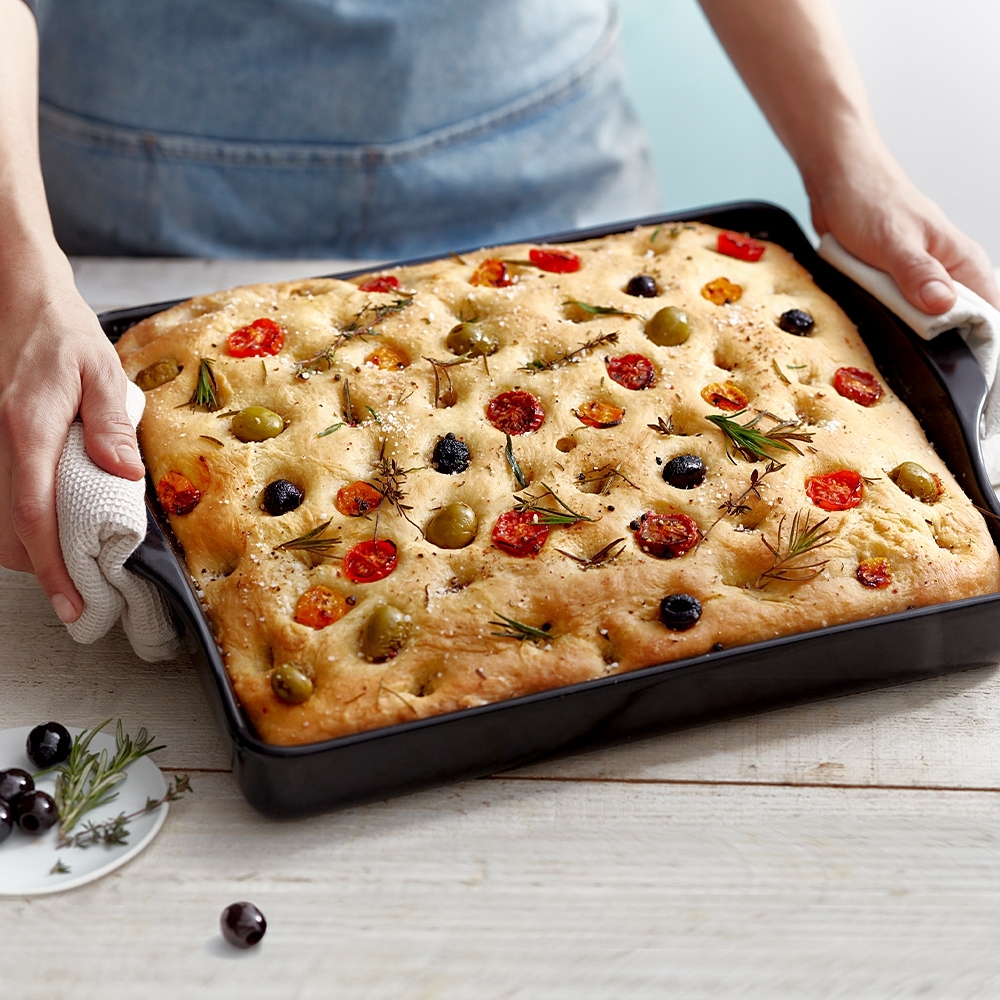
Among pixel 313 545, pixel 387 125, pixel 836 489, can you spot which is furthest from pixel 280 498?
pixel 387 125

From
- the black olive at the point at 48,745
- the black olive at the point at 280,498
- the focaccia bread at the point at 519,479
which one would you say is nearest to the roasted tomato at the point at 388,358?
the focaccia bread at the point at 519,479

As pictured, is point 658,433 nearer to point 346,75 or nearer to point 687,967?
point 687,967

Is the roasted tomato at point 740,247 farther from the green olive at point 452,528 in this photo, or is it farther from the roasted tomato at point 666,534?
the green olive at point 452,528

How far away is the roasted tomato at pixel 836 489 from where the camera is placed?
1.57 m

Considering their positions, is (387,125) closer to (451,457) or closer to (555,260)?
(555,260)

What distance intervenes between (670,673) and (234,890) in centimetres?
58

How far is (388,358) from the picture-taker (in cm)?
176

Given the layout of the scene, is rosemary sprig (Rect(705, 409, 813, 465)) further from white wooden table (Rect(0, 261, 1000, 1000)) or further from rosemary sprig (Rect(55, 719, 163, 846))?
rosemary sprig (Rect(55, 719, 163, 846))

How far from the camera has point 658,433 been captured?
5.38 feet

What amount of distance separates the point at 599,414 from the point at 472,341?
0.82 ft

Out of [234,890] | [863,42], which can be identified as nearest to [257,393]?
[234,890]

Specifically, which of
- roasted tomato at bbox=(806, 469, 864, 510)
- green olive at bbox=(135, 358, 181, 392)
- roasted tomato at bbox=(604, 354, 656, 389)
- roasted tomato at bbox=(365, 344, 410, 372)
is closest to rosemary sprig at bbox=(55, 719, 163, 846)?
green olive at bbox=(135, 358, 181, 392)

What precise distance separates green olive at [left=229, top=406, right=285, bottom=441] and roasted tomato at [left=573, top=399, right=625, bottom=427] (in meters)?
0.46

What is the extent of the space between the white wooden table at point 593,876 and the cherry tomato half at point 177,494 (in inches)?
9.9
